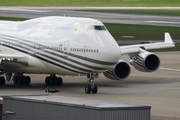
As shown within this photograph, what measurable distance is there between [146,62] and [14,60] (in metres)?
9.82

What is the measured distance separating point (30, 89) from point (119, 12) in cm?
8690

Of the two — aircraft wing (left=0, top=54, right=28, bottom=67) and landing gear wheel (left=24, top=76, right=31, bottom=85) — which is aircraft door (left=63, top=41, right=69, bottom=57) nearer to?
aircraft wing (left=0, top=54, right=28, bottom=67)

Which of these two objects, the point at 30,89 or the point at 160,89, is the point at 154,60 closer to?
the point at 160,89

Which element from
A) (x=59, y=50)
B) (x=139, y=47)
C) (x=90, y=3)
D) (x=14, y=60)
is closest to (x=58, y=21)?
(x=59, y=50)

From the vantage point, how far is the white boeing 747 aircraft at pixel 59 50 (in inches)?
1693

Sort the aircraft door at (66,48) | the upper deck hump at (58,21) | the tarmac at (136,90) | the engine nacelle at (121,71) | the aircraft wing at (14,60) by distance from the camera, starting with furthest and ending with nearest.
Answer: the engine nacelle at (121,71) → the aircraft wing at (14,60) → the upper deck hump at (58,21) → the aircraft door at (66,48) → the tarmac at (136,90)

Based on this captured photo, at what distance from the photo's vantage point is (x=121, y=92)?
149ft

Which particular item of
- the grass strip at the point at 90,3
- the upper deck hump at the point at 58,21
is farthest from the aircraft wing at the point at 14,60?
the grass strip at the point at 90,3

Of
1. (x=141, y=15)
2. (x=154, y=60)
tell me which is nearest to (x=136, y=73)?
(x=154, y=60)

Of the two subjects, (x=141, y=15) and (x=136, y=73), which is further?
(x=141, y=15)

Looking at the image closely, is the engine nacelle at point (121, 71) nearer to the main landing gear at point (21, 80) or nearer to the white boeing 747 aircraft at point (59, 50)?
the white boeing 747 aircraft at point (59, 50)

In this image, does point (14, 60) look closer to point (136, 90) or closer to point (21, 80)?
point (21, 80)

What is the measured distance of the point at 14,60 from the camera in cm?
4578

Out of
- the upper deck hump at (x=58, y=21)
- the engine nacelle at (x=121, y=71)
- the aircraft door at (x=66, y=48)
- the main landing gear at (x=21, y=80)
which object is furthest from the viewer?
the main landing gear at (x=21, y=80)
